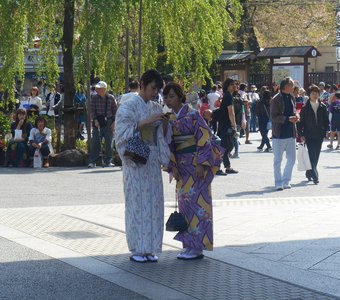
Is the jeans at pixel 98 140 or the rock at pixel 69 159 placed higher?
the jeans at pixel 98 140

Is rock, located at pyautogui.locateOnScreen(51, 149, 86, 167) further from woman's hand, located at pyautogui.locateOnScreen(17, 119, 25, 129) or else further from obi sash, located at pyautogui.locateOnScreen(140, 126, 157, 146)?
obi sash, located at pyautogui.locateOnScreen(140, 126, 157, 146)

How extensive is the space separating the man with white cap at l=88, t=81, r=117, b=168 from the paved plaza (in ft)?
12.1

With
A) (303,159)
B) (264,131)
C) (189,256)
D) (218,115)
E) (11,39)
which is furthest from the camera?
(264,131)

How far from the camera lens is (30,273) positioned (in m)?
9.00

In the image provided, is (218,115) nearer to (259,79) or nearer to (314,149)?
(314,149)

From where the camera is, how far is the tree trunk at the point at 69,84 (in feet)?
72.1

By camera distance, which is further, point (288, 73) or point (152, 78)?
point (288, 73)

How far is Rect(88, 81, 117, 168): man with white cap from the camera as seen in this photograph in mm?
20578

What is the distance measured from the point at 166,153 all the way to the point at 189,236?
33.6 inches

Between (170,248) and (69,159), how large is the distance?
425 inches

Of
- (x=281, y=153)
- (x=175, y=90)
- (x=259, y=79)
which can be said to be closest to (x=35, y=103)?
(x=281, y=153)

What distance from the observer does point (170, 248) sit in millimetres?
10539

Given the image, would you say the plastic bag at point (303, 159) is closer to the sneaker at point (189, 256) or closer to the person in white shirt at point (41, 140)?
the person in white shirt at point (41, 140)

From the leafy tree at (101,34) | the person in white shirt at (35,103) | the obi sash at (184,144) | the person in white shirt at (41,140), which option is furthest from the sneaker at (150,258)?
the person in white shirt at (35,103)
